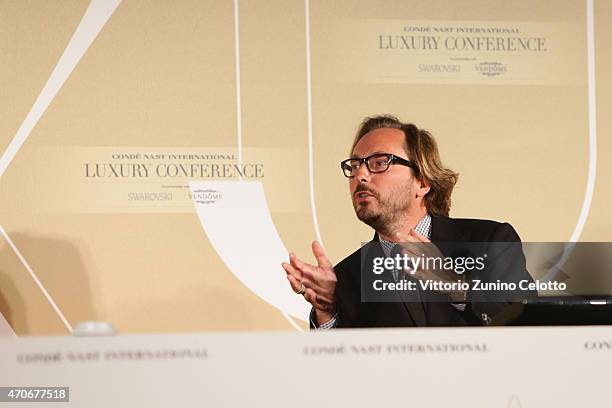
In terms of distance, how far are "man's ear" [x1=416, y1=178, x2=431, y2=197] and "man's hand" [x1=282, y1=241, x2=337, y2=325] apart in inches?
13.3

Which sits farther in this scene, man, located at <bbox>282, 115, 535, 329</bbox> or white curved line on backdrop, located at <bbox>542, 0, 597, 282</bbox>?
white curved line on backdrop, located at <bbox>542, 0, 597, 282</bbox>

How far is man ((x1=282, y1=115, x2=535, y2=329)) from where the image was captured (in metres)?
2.24

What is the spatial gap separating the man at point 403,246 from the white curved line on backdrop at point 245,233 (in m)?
0.06

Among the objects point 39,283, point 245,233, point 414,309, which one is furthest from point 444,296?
point 39,283

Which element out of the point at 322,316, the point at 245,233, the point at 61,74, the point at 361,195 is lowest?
the point at 322,316

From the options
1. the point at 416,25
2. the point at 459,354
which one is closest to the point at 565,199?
the point at 416,25

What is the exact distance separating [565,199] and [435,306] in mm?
527

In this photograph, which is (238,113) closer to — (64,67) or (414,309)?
(64,67)

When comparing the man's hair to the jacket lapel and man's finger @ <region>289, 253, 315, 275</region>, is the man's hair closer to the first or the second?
the jacket lapel

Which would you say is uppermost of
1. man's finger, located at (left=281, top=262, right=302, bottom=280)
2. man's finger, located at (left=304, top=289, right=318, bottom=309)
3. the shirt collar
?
the shirt collar

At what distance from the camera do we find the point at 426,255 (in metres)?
2.28

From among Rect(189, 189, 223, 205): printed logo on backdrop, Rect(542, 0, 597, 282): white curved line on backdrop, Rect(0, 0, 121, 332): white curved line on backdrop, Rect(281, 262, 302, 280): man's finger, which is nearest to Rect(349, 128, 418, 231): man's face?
Rect(281, 262, 302, 280): man's finger

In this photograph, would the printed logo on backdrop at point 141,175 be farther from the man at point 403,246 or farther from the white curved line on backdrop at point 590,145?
the white curved line on backdrop at point 590,145

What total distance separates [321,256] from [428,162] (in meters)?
0.42
